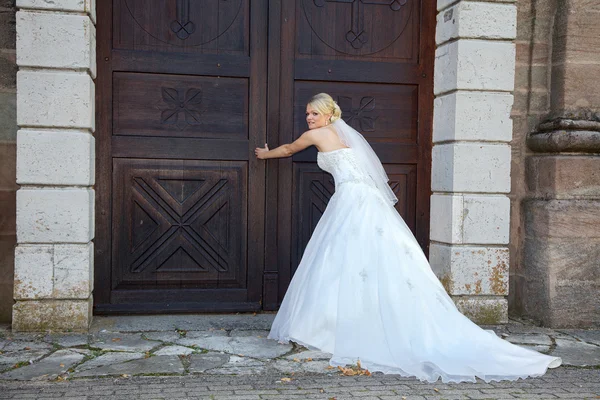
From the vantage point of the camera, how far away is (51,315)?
5.57 metres

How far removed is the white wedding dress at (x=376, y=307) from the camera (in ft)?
15.3

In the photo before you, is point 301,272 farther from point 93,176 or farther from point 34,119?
point 34,119

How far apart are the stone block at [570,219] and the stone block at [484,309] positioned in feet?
2.39

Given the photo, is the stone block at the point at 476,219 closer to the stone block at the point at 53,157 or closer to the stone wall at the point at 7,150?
the stone block at the point at 53,157

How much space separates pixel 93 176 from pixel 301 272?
193 centimetres

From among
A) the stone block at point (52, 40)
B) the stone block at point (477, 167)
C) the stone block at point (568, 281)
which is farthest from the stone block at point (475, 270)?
the stone block at point (52, 40)

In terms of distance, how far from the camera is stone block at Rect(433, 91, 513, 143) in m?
6.11

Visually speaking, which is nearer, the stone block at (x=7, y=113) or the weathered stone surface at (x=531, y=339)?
the weathered stone surface at (x=531, y=339)

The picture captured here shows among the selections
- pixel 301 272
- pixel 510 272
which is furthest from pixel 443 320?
pixel 510 272

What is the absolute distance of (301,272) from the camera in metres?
5.50

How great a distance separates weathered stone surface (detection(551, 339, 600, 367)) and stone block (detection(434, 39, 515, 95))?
7.37ft

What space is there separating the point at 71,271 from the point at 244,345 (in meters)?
1.54

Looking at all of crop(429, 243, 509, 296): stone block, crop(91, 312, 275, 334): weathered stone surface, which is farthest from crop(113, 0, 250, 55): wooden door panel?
crop(429, 243, 509, 296): stone block

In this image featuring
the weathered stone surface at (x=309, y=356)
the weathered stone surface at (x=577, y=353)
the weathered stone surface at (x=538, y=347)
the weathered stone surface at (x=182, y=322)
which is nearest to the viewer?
the weathered stone surface at (x=309, y=356)
